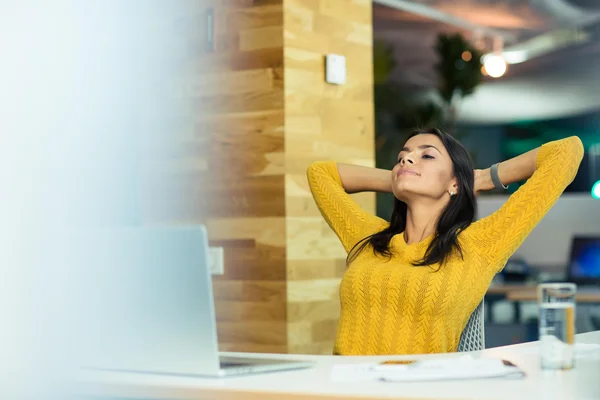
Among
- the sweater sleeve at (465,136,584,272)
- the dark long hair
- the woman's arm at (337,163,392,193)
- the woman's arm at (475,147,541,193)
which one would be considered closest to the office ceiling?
the woman's arm at (337,163,392,193)

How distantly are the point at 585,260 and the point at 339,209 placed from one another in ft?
9.58

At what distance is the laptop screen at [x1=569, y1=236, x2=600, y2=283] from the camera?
5090mm

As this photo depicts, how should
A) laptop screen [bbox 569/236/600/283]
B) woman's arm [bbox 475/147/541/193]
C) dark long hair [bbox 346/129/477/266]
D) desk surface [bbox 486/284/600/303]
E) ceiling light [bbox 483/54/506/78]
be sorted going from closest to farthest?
dark long hair [bbox 346/129/477/266], woman's arm [bbox 475/147/541/193], desk surface [bbox 486/284/600/303], laptop screen [bbox 569/236/600/283], ceiling light [bbox 483/54/506/78]

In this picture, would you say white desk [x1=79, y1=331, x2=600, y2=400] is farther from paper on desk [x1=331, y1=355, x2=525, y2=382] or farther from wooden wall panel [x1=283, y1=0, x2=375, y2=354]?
wooden wall panel [x1=283, y1=0, x2=375, y2=354]

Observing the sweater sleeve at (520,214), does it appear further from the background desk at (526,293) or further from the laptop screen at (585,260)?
the laptop screen at (585,260)

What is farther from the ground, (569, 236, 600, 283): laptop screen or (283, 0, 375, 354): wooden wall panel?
(283, 0, 375, 354): wooden wall panel

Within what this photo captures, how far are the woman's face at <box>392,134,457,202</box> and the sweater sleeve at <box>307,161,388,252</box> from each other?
0.14 m

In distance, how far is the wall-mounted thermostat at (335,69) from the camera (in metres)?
3.47

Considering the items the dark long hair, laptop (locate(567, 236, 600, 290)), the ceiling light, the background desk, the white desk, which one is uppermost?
the ceiling light

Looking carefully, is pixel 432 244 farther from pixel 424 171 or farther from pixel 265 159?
pixel 265 159

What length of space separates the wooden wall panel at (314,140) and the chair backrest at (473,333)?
1047mm

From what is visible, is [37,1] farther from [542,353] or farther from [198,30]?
[542,353]

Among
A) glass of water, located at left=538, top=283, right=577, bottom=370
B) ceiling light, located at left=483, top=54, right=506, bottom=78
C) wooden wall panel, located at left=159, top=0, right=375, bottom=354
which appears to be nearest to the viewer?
glass of water, located at left=538, top=283, right=577, bottom=370

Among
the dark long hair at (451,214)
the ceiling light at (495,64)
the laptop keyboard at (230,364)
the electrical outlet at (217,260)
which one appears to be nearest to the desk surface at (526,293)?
the electrical outlet at (217,260)
